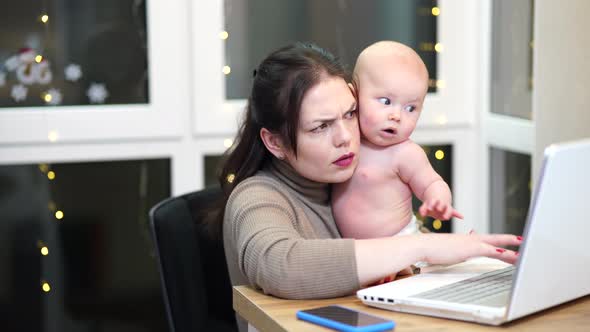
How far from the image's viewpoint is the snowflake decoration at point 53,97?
2.64 meters

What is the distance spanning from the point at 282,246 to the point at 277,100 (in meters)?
0.31

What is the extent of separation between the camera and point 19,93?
103 inches

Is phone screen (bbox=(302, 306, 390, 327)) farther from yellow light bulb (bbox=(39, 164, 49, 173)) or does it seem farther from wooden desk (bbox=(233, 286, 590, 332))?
yellow light bulb (bbox=(39, 164, 49, 173))

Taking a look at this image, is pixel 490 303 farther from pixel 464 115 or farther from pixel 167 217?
pixel 464 115

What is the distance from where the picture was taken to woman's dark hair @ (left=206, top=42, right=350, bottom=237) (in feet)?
5.31

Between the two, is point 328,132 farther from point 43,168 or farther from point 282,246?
point 43,168

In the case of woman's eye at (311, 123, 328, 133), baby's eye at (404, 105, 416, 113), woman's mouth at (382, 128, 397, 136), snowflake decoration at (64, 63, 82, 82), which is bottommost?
woman's mouth at (382, 128, 397, 136)

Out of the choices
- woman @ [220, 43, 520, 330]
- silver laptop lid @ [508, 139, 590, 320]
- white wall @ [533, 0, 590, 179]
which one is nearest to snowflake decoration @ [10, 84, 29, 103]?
woman @ [220, 43, 520, 330]

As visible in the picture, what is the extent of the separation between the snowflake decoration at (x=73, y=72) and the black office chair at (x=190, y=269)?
2.95 ft

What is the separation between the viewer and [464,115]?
3002 mm

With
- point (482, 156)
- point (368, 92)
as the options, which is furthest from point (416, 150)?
point (482, 156)

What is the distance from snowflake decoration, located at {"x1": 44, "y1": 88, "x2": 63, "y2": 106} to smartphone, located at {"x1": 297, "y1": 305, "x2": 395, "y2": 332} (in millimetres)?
1512

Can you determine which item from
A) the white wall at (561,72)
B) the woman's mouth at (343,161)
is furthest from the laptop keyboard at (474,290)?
the white wall at (561,72)

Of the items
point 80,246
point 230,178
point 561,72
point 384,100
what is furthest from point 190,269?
point 561,72
